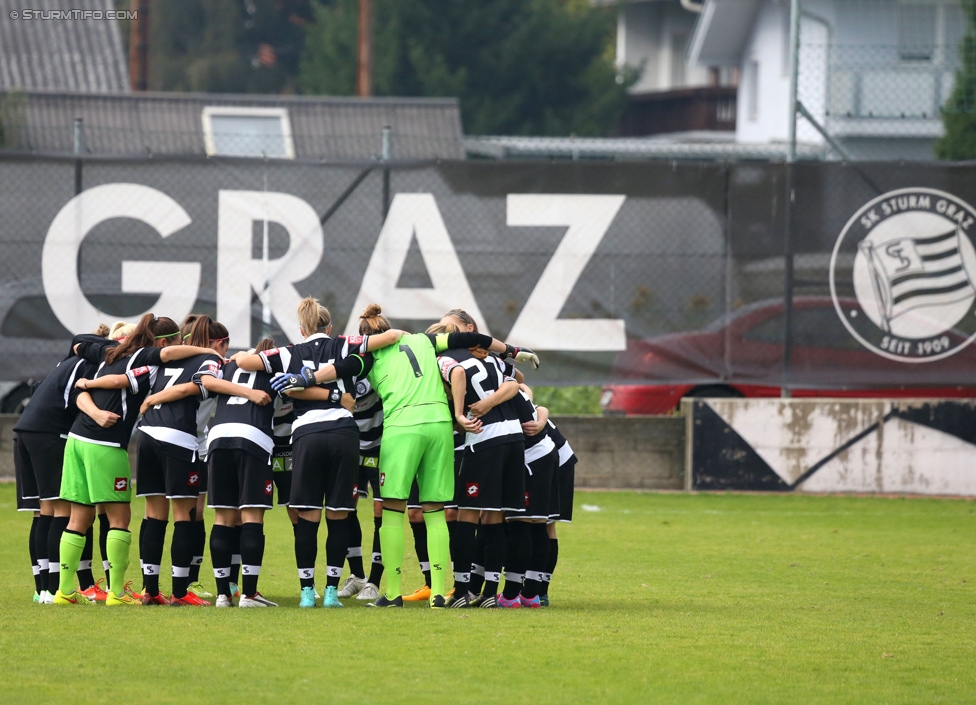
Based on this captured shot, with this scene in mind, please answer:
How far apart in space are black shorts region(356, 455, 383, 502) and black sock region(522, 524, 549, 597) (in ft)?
3.23

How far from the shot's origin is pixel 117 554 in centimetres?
834

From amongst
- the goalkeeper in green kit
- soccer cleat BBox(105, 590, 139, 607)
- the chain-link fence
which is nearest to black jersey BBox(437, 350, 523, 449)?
the goalkeeper in green kit

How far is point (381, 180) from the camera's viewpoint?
14008 mm

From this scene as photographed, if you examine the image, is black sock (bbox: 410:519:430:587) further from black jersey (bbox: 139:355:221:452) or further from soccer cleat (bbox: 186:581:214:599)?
black jersey (bbox: 139:355:221:452)

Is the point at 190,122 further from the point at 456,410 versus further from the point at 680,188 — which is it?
the point at 456,410

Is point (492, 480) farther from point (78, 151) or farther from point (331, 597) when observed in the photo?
point (78, 151)

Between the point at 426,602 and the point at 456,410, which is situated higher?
the point at 456,410

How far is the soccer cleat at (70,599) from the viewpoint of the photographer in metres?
8.27

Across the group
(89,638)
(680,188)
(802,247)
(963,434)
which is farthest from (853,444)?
(89,638)

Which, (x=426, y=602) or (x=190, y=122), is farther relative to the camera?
(x=190, y=122)

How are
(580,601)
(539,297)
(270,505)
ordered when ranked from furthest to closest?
(539,297) → (580,601) → (270,505)

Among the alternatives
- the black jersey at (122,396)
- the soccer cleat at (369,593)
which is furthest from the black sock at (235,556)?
the black jersey at (122,396)

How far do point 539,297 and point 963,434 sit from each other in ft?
15.0

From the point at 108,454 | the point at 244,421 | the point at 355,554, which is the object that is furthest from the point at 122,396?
the point at 355,554
